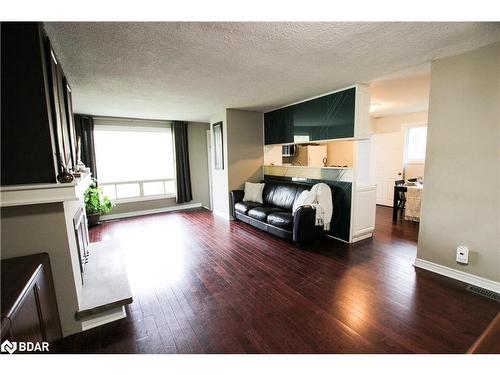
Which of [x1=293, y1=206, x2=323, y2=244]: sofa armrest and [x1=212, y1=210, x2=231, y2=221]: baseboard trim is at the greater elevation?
[x1=293, y1=206, x2=323, y2=244]: sofa armrest

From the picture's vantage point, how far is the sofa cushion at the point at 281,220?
352 centimetres

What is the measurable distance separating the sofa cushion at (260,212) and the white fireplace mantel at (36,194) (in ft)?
9.43

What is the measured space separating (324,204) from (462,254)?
1.67 metres

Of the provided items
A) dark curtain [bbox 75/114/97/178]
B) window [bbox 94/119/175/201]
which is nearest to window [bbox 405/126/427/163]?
window [bbox 94/119/175/201]

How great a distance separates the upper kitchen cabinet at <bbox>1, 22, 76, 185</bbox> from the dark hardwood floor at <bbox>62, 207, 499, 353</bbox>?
1.34 m

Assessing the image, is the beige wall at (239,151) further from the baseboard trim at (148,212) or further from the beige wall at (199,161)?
the baseboard trim at (148,212)

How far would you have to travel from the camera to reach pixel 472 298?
2.16 meters

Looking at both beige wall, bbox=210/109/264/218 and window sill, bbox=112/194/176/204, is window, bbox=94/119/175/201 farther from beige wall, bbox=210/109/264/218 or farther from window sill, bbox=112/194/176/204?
beige wall, bbox=210/109/264/218

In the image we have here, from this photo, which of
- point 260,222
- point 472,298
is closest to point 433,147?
point 472,298

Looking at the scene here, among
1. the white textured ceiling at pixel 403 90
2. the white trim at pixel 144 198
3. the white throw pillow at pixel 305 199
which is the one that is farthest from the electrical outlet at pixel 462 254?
the white trim at pixel 144 198

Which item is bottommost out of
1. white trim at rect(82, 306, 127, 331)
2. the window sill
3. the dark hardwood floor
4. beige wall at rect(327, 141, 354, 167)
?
the dark hardwood floor

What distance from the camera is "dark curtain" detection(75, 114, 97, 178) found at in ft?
16.3
